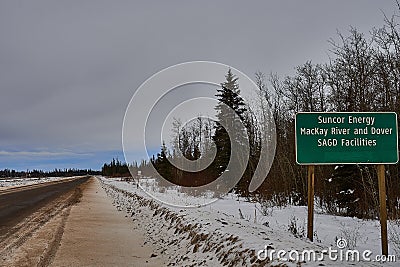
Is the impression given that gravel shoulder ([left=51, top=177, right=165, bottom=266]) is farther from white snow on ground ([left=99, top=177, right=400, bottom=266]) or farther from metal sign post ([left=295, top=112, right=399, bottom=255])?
metal sign post ([left=295, top=112, right=399, bottom=255])

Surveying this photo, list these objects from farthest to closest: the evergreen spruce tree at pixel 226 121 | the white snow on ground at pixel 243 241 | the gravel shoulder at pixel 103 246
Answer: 1. the evergreen spruce tree at pixel 226 121
2. the gravel shoulder at pixel 103 246
3. the white snow on ground at pixel 243 241

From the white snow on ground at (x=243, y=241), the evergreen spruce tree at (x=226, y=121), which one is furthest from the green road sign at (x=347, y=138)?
the evergreen spruce tree at (x=226, y=121)

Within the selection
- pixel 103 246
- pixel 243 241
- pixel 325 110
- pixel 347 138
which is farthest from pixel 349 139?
pixel 325 110

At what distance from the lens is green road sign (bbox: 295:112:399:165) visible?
23.1 feet

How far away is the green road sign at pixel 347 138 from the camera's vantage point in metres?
7.04

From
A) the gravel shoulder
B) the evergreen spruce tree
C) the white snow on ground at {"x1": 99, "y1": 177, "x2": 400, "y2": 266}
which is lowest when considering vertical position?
the gravel shoulder

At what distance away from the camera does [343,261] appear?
5625 mm

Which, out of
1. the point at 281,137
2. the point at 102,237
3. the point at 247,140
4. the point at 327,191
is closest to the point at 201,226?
the point at 102,237

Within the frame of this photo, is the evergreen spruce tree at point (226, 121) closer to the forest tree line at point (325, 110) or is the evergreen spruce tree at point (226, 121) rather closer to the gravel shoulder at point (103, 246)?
the forest tree line at point (325, 110)

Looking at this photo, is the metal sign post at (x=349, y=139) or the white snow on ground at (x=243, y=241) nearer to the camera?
the white snow on ground at (x=243, y=241)

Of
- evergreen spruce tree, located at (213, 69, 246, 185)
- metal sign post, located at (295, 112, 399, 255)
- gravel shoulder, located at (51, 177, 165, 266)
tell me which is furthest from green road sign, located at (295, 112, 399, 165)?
evergreen spruce tree, located at (213, 69, 246, 185)

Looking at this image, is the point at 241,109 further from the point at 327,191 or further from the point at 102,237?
the point at 102,237

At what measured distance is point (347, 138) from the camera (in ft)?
23.5

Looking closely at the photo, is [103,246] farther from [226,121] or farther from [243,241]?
[226,121]
